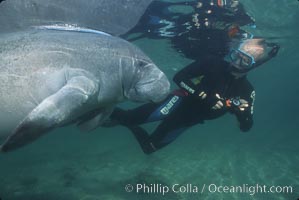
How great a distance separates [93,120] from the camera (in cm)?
398

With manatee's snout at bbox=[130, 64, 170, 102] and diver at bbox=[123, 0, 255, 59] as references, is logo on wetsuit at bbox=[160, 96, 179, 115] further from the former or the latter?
manatee's snout at bbox=[130, 64, 170, 102]

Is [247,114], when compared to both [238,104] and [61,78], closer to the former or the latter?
[238,104]

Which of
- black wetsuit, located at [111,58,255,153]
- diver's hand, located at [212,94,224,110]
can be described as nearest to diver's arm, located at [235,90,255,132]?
black wetsuit, located at [111,58,255,153]

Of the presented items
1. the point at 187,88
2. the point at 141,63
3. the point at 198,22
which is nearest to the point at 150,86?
the point at 141,63

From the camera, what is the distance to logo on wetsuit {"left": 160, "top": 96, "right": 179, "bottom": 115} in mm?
7957

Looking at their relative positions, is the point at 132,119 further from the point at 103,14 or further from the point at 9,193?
the point at 9,193

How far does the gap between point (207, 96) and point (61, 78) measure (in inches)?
193

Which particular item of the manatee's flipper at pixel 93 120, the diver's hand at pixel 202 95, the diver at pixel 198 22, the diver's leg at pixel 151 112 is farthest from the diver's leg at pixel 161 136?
the manatee's flipper at pixel 93 120

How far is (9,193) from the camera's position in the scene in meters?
8.38

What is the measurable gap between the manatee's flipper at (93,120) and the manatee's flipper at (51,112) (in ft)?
3.50

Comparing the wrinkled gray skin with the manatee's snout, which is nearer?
the wrinkled gray skin

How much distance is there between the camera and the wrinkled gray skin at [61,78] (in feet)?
8.19

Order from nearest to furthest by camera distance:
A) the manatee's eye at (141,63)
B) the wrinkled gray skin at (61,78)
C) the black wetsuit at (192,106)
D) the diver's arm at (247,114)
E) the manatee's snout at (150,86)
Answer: the wrinkled gray skin at (61,78)
the manatee's snout at (150,86)
the manatee's eye at (141,63)
the black wetsuit at (192,106)
the diver's arm at (247,114)

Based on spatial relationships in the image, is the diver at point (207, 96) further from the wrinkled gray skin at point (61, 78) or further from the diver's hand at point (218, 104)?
the wrinkled gray skin at point (61, 78)
